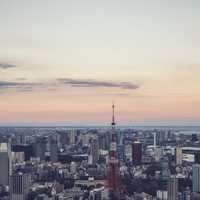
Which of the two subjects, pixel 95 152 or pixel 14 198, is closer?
pixel 14 198

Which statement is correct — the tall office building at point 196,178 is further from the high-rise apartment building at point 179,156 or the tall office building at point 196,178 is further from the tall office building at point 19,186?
the tall office building at point 19,186

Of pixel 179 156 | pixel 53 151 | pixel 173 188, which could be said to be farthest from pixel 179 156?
pixel 173 188

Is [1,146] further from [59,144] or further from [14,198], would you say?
[14,198]

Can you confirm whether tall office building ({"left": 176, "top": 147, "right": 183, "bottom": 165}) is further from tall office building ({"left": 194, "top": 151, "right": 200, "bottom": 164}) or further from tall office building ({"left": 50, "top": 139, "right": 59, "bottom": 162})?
tall office building ({"left": 50, "top": 139, "right": 59, "bottom": 162})

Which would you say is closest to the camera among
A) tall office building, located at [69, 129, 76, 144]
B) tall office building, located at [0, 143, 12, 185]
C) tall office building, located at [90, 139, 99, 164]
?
tall office building, located at [0, 143, 12, 185]

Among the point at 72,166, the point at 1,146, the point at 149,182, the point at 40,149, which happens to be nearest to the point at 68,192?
the point at 149,182

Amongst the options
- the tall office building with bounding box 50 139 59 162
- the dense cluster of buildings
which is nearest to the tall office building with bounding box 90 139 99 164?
the dense cluster of buildings

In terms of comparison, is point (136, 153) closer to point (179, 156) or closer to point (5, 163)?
point (179, 156)
